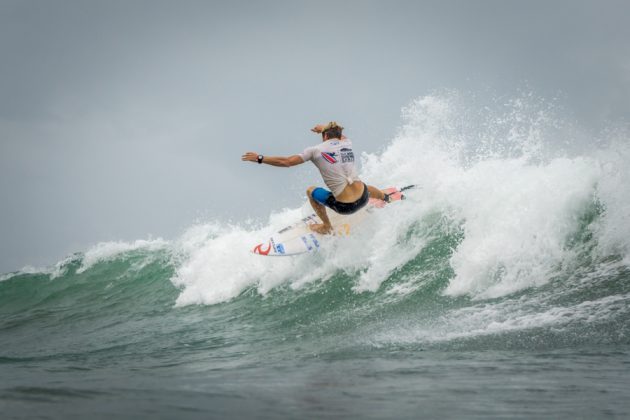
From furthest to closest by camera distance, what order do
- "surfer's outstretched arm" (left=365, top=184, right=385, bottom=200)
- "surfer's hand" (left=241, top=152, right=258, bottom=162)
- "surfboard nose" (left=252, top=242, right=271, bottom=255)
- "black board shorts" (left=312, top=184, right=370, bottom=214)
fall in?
1. "surfboard nose" (left=252, top=242, right=271, bottom=255)
2. "surfer's outstretched arm" (left=365, top=184, right=385, bottom=200)
3. "black board shorts" (left=312, top=184, right=370, bottom=214)
4. "surfer's hand" (left=241, top=152, right=258, bottom=162)

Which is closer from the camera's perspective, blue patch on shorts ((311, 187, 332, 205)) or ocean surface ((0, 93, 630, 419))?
ocean surface ((0, 93, 630, 419))

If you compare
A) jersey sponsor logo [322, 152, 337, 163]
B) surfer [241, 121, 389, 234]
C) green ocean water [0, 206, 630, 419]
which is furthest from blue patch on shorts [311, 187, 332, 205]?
green ocean water [0, 206, 630, 419]

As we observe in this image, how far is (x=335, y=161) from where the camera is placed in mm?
8469

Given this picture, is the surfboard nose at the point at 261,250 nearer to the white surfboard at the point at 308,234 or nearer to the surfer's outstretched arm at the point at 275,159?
the white surfboard at the point at 308,234

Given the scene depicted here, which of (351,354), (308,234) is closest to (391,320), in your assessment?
(351,354)

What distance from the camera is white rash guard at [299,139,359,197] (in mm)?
8336

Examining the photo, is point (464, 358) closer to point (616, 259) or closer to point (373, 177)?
point (616, 259)

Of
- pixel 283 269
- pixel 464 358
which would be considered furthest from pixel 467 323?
pixel 283 269

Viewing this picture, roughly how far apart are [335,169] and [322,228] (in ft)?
5.29

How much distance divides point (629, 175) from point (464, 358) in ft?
15.4

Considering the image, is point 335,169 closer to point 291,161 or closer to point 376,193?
point 291,161

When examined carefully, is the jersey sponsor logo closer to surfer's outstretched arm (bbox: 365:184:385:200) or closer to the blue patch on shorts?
the blue patch on shorts

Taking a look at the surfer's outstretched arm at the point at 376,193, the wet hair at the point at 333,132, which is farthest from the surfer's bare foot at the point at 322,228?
the wet hair at the point at 333,132

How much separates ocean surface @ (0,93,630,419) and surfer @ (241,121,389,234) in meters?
1.09
